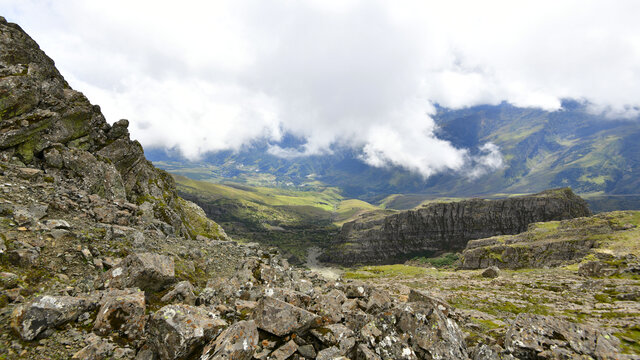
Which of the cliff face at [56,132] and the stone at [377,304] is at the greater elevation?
the cliff face at [56,132]

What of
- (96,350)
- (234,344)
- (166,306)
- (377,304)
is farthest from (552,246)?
(96,350)

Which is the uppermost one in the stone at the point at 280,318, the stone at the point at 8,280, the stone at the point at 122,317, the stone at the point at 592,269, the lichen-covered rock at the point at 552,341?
the stone at the point at 8,280

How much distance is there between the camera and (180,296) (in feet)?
47.9

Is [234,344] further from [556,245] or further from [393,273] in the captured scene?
[556,245]

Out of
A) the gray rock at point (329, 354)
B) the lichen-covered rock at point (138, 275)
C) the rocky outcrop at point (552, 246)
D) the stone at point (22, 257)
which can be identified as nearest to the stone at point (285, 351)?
the gray rock at point (329, 354)

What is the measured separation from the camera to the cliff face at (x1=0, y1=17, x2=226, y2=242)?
29547mm

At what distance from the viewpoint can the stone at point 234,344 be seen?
970cm

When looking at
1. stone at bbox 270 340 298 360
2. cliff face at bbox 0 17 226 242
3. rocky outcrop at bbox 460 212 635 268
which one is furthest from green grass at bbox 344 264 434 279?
stone at bbox 270 340 298 360

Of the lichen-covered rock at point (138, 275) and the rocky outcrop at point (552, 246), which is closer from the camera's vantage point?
the lichen-covered rock at point (138, 275)

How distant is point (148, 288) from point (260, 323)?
7.66m

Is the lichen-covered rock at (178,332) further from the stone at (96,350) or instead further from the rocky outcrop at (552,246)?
the rocky outcrop at (552,246)

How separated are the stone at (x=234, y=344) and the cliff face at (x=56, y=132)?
28922 mm

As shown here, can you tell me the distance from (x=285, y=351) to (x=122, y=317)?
7.12 m

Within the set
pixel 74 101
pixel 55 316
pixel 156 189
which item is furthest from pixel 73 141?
pixel 55 316
